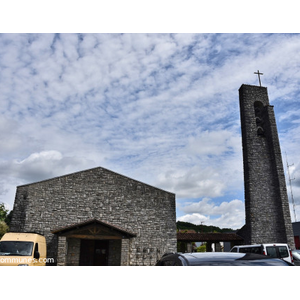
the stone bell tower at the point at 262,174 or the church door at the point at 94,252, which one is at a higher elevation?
the stone bell tower at the point at 262,174

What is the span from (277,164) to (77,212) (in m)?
15.4

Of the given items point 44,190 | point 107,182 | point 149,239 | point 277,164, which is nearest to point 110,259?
point 149,239

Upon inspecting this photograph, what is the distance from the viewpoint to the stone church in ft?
54.0

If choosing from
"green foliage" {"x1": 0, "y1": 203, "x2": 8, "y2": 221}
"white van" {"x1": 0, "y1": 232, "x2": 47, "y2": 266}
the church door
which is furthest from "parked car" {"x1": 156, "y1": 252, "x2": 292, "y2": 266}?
"green foliage" {"x1": 0, "y1": 203, "x2": 8, "y2": 221}

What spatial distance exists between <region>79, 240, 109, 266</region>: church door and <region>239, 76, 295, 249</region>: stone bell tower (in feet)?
33.7

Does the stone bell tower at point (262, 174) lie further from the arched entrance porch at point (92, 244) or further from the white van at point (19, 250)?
the white van at point (19, 250)

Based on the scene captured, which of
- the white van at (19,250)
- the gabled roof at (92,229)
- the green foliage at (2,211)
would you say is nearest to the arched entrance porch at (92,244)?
the gabled roof at (92,229)

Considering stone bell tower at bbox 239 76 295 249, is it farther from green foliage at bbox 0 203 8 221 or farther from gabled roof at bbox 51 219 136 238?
green foliage at bbox 0 203 8 221

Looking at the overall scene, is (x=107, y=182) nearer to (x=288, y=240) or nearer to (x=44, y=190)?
(x=44, y=190)

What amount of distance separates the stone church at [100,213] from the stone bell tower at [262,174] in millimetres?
6407

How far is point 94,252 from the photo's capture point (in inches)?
677

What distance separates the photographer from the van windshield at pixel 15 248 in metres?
10.5

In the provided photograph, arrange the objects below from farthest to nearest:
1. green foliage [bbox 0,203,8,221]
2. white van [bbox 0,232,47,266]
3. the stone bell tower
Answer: green foliage [bbox 0,203,8,221], the stone bell tower, white van [bbox 0,232,47,266]

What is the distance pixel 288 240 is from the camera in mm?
18906
